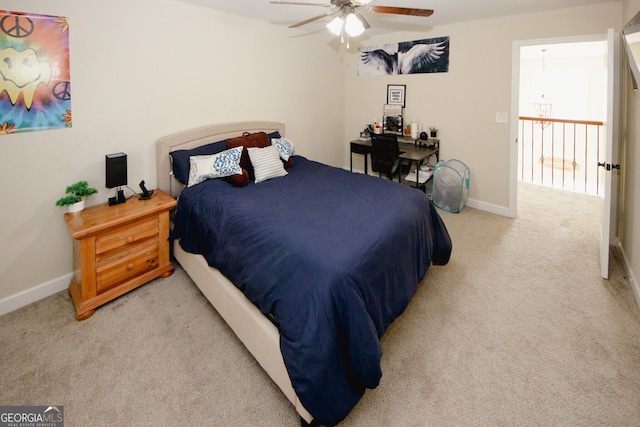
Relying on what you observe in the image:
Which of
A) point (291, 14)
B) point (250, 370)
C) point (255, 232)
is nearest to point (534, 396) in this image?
point (250, 370)

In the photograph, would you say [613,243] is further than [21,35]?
Yes

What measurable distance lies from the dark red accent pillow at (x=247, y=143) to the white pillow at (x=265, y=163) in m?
0.06

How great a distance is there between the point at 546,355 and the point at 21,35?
3.90 metres

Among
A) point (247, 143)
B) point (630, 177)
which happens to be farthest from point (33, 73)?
point (630, 177)

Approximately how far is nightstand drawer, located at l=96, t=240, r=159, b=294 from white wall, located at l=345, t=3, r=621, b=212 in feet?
12.2

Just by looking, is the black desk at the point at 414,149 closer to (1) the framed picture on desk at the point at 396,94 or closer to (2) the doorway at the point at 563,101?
(1) the framed picture on desk at the point at 396,94

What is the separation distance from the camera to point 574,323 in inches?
84.4

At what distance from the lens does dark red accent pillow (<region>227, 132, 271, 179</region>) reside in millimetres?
2998

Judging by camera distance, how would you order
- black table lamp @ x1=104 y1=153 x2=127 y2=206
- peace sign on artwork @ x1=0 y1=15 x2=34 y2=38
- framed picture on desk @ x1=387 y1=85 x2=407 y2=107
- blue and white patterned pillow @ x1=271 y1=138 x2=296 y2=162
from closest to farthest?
peace sign on artwork @ x1=0 y1=15 x2=34 y2=38
black table lamp @ x1=104 y1=153 x2=127 y2=206
blue and white patterned pillow @ x1=271 y1=138 x2=296 y2=162
framed picture on desk @ x1=387 y1=85 x2=407 y2=107

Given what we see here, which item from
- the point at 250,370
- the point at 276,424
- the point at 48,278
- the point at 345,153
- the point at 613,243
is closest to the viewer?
the point at 276,424

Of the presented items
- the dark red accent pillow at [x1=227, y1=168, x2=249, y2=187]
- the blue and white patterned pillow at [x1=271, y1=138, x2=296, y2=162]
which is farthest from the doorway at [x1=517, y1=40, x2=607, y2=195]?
the dark red accent pillow at [x1=227, y1=168, x2=249, y2=187]

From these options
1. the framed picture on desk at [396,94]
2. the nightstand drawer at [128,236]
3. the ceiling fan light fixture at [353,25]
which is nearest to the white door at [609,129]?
the ceiling fan light fixture at [353,25]

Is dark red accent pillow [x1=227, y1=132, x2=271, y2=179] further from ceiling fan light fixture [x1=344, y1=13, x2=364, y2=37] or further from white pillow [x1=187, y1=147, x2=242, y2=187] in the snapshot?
ceiling fan light fixture [x1=344, y1=13, x2=364, y2=37]

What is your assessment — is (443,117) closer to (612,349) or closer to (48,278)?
(612,349)
